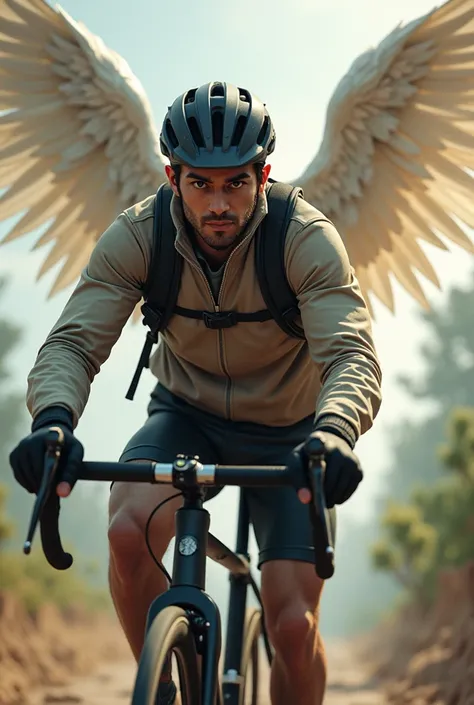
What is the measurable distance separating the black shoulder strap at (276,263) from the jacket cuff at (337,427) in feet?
1.71

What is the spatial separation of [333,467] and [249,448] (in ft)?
3.49

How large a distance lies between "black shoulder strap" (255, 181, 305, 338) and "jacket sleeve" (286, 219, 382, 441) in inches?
1.3

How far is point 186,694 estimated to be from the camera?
2.54m

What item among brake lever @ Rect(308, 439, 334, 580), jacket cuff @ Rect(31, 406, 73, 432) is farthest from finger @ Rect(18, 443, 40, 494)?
brake lever @ Rect(308, 439, 334, 580)

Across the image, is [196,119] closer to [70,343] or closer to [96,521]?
[70,343]

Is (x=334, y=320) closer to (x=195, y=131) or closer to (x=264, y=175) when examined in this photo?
(x=264, y=175)

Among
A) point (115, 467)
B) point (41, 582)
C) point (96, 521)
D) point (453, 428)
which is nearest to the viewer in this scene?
point (115, 467)

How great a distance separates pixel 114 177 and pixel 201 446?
2001mm

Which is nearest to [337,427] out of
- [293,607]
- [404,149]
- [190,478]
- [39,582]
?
[190,478]

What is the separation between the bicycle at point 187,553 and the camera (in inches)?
91.0

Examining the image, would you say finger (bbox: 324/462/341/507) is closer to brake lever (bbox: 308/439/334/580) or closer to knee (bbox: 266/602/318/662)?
brake lever (bbox: 308/439/334/580)

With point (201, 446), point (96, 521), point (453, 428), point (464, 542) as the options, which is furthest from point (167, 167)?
point (96, 521)

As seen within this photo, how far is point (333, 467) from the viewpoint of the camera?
2344 millimetres

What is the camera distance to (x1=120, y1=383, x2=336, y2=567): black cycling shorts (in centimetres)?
321
